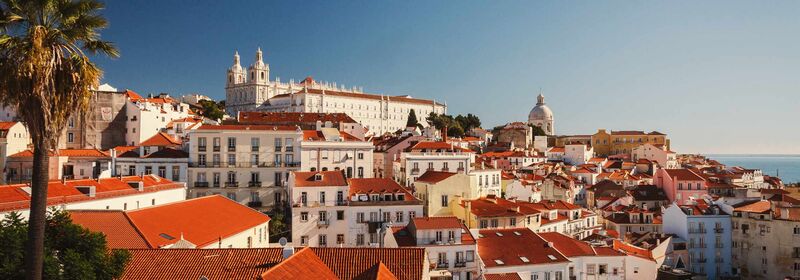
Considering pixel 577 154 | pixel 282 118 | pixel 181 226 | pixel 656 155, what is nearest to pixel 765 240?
pixel 181 226

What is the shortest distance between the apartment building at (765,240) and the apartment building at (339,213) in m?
31.1

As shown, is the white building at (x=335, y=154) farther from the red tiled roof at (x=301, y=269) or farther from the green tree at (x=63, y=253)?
the green tree at (x=63, y=253)

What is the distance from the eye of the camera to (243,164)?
160ft

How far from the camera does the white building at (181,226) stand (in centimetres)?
2427

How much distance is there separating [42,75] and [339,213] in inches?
1242

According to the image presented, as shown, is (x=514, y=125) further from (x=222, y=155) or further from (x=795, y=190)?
(x=222, y=155)

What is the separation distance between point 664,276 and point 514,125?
84209mm

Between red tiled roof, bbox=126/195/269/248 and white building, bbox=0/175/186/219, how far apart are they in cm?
393

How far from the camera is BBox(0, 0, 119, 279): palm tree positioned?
9.59 metres

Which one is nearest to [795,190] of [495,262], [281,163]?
[495,262]

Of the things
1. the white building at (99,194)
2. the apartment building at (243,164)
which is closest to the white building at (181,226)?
the white building at (99,194)

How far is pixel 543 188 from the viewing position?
67750 mm

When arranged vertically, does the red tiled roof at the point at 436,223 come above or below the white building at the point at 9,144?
below

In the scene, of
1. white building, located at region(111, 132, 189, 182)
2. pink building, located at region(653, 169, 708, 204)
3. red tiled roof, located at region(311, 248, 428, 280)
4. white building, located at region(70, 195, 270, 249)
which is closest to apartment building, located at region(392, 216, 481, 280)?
white building, located at region(70, 195, 270, 249)
